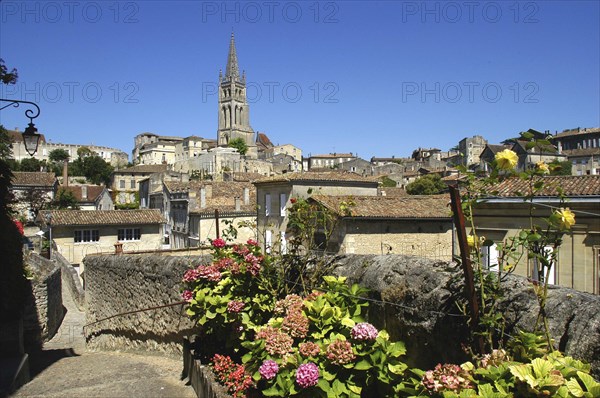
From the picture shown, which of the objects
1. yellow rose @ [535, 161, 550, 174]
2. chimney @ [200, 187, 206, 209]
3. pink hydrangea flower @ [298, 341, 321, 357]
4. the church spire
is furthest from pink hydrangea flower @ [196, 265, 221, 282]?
the church spire

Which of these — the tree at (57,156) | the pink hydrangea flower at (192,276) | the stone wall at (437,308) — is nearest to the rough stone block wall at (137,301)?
the pink hydrangea flower at (192,276)

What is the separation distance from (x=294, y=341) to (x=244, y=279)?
5.86 feet

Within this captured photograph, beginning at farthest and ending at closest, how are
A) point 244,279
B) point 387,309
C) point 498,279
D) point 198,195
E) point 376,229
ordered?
point 198,195
point 376,229
point 244,279
point 387,309
point 498,279

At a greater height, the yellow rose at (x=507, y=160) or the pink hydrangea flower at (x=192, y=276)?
the yellow rose at (x=507, y=160)

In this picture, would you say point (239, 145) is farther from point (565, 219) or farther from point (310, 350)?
point (565, 219)

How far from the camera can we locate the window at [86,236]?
32.9m

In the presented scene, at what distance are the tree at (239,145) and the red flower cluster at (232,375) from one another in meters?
114

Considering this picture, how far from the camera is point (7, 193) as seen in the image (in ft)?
36.9

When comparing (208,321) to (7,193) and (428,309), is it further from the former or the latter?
(7,193)

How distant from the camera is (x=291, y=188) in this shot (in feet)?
79.8

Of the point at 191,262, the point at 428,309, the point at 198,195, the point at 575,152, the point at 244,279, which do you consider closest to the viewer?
the point at 428,309

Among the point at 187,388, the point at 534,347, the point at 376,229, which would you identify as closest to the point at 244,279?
the point at 187,388

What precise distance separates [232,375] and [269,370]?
6.23ft

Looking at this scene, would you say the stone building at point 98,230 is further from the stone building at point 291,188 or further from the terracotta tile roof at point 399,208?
the terracotta tile roof at point 399,208
